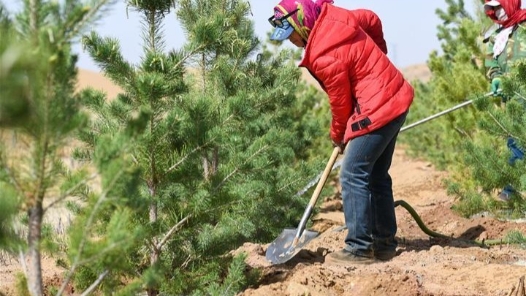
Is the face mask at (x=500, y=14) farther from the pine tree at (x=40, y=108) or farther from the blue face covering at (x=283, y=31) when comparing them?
the pine tree at (x=40, y=108)

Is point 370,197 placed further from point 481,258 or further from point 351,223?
point 481,258

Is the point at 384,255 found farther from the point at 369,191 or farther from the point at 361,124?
the point at 361,124

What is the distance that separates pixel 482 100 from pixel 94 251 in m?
3.43

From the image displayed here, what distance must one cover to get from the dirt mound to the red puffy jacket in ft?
2.92

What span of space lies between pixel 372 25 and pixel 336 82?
716mm

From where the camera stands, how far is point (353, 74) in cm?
462

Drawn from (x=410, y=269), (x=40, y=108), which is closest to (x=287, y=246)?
(x=410, y=269)

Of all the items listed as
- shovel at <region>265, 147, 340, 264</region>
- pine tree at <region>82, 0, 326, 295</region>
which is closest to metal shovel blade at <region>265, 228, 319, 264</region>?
shovel at <region>265, 147, 340, 264</region>

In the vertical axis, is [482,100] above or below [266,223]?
above

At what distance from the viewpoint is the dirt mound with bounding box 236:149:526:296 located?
4.08 m

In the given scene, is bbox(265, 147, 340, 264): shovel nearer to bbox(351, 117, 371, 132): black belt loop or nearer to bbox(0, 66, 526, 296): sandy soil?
bbox(0, 66, 526, 296): sandy soil

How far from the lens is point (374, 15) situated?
5.00m

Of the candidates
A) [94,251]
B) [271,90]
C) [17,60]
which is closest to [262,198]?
[271,90]

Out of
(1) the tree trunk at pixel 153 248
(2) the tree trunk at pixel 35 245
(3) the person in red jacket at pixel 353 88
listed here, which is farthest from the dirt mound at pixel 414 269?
(2) the tree trunk at pixel 35 245
